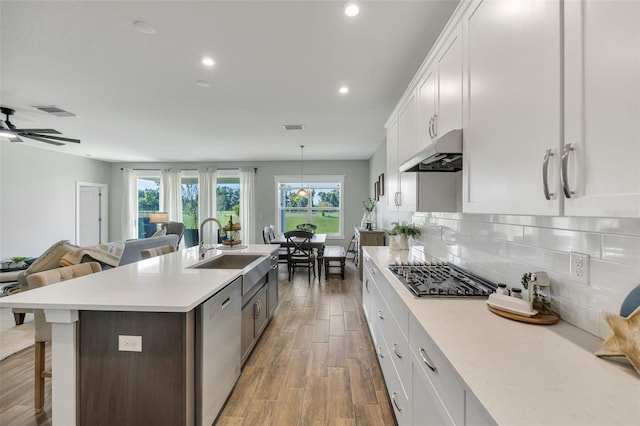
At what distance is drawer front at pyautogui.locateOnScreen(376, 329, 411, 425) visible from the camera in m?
1.37

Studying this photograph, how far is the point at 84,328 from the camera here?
1380mm

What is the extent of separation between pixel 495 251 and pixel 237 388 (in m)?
2.01

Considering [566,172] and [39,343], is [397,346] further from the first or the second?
[39,343]

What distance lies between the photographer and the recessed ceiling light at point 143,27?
1.96 metres

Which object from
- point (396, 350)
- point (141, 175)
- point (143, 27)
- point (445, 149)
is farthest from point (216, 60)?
point (141, 175)

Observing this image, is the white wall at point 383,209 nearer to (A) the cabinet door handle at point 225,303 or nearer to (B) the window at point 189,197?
(A) the cabinet door handle at point 225,303

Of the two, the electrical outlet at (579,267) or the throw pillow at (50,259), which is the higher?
the electrical outlet at (579,267)

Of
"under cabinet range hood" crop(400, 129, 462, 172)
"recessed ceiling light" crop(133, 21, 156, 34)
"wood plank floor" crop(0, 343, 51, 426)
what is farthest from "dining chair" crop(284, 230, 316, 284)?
"recessed ceiling light" crop(133, 21, 156, 34)

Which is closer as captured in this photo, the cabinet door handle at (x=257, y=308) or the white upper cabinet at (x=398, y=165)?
the white upper cabinet at (x=398, y=165)

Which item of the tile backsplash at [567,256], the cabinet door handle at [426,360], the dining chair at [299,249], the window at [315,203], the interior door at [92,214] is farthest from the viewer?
the window at [315,203]

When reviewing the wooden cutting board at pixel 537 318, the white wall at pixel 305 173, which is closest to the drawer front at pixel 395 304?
the wooden cutting board at pixel 537 318

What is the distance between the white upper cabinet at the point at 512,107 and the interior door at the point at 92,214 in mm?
8954

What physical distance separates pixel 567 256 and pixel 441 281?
2.24 feet

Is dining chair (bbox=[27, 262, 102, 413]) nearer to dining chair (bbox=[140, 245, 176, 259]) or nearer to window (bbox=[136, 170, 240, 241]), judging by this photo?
dining chair (bbox=[140, 245, 176, 259])
